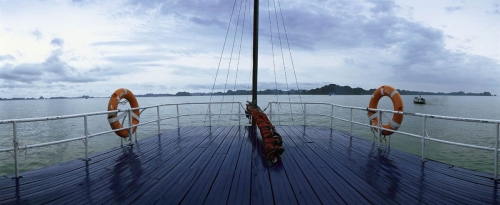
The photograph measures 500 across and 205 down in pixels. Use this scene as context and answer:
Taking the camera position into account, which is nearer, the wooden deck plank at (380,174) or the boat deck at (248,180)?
the boat deck at (248,180)

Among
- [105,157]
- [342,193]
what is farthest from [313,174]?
[105,157]

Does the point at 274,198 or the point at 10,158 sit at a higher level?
the point at 274,198

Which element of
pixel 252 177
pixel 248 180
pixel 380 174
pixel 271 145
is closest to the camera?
pixel 248 180

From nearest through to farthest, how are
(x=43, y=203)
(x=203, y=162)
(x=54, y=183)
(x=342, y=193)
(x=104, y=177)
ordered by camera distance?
(x=43, y=203) < (x=342, y=193) < (x=54, y=183) < (x=104, y=177) < (x=203, y=162)

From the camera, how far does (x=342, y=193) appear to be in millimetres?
2971

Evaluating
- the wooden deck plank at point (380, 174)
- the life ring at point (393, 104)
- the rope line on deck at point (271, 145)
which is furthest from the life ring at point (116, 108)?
the life ring at point (393, 104)

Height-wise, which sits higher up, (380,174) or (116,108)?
(116,108)

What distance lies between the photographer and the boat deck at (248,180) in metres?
2.86

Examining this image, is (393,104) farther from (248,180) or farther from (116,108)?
(116,108)

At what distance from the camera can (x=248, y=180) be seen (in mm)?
3414

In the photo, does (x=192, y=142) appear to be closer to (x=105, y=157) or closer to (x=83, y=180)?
(x=105, y=157)

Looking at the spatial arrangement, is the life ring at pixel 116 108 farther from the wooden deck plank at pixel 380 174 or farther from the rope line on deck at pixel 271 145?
the wooden deck plank at pixel 380 174

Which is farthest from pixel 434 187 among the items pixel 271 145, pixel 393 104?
pixel 393 104

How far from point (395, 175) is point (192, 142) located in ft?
14.3
